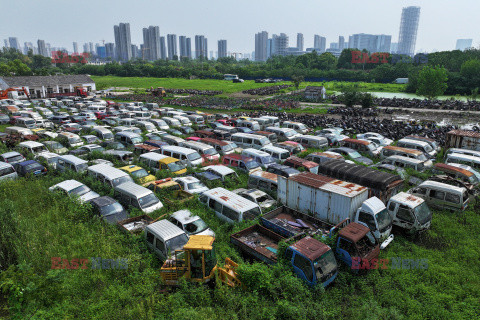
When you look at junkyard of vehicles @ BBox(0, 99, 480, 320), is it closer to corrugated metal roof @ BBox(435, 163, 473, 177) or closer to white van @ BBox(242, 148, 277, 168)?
corrugated metal roof @ BBox(435, 163, 473, 177)

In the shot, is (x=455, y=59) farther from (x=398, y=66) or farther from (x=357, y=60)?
(x=357, y=60)

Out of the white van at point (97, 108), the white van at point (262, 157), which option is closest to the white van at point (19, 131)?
the white van at point (97, 108)

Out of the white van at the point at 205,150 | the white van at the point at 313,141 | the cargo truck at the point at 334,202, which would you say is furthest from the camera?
the white van at the point at 313,141

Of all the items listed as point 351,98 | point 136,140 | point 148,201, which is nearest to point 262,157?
point 148,201

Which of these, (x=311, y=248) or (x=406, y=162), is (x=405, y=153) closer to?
(x=406, y=162)

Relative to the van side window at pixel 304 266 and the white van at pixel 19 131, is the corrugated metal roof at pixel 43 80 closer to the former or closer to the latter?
the white van at pixel 19 131

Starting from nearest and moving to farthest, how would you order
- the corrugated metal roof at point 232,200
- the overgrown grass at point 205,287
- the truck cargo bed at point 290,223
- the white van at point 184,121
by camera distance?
1. the overgrown grass at point 205,287
2. the truck cargo bed at point 290,223
3. the corrugated metal roof at point 232,200
4. the white van at point 184,121

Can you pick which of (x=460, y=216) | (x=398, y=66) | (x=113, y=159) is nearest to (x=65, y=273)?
(x=113, y=159)

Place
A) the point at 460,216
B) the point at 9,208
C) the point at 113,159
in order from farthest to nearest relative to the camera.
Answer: the point at 113,159
the point at 460,216
the point at 9,208
